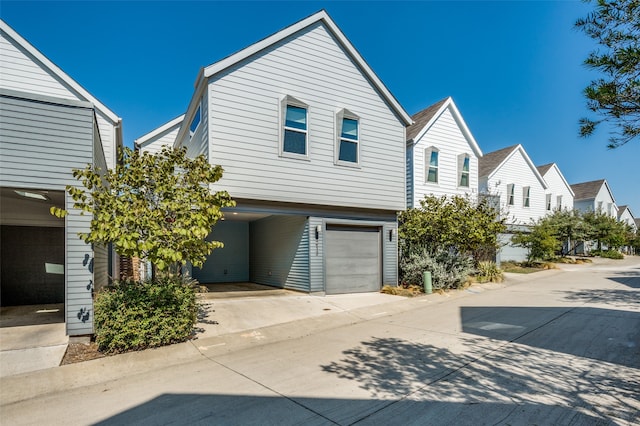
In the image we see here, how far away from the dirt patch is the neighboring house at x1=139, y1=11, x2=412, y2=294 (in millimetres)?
5156

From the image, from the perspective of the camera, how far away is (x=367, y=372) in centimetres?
550

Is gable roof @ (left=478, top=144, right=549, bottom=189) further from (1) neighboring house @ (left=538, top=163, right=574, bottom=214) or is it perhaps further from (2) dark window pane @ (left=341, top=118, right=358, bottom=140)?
(2) dark window pane @ (left=341, top=118, right=358, bottom=140)

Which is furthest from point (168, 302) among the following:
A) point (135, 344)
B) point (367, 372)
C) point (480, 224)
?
point (480, 224)

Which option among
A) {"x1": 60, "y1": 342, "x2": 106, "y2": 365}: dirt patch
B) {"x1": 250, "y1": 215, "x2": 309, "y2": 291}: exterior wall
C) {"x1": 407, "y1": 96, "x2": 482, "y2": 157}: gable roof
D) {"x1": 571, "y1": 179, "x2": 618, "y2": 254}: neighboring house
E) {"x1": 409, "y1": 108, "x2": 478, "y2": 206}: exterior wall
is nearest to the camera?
{"x1": 60, "y1": 342, "x2": 106, "y2": 365}: dirt patch

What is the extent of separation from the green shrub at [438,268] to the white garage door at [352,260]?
142 centimetres

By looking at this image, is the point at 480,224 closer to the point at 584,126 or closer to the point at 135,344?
the point at 584,126

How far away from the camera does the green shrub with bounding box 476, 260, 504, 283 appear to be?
16.4 m

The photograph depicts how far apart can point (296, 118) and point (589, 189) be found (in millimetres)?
40735

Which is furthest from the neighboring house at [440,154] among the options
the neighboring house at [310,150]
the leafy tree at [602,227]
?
the leafy tree at [602,227]

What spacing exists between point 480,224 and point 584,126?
33.4 feet

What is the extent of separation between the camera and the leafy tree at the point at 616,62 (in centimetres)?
393

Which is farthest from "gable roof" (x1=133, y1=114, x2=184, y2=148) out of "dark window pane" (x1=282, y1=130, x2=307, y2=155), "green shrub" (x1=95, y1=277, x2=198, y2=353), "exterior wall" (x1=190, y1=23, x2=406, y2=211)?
"green shrub" (x1=95, y1=277, x2=198, y2=353)

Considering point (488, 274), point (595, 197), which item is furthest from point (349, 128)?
point (595, 197)

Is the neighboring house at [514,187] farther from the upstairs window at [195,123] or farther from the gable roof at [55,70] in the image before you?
the gable roof at [55,70]
